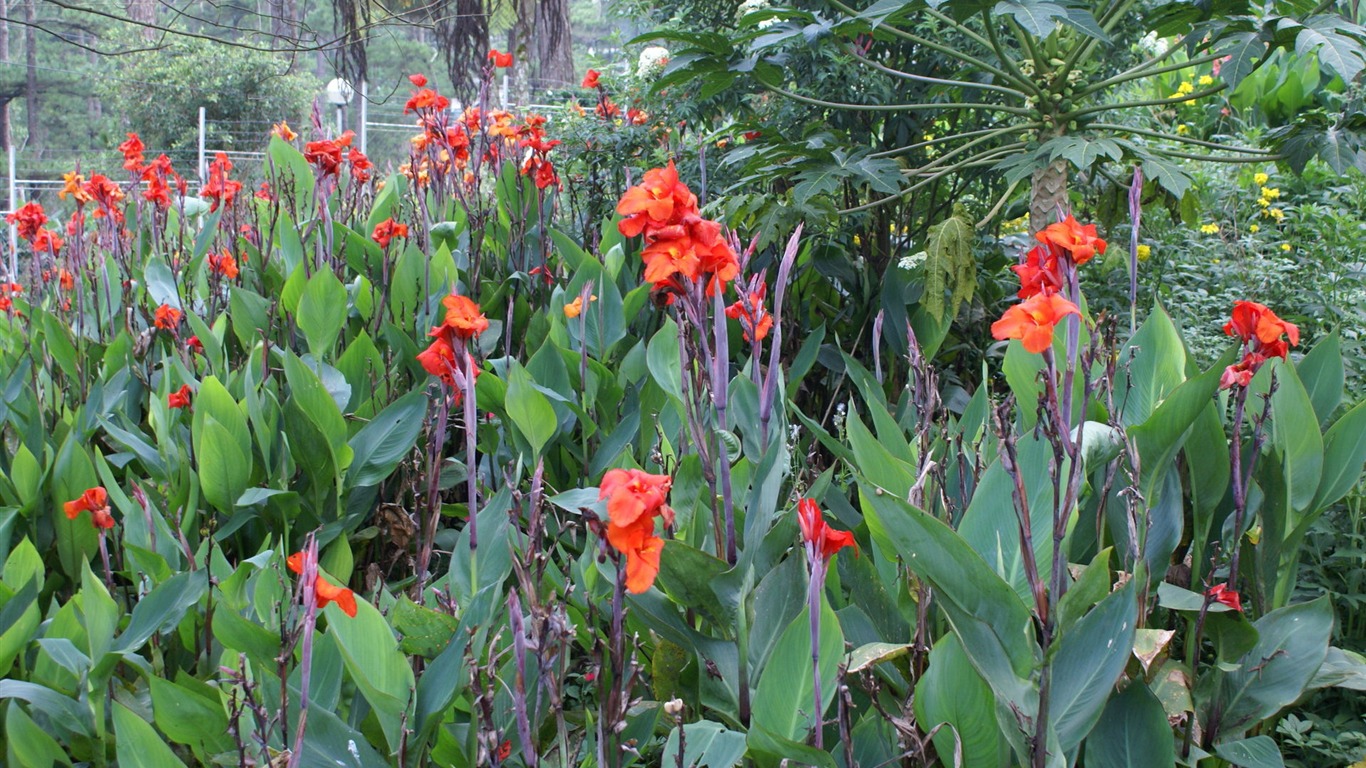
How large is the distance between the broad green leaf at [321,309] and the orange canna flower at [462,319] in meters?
1.07

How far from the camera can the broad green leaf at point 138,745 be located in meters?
1.19

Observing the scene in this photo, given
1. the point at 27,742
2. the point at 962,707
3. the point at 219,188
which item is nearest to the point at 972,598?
the point at 962,707

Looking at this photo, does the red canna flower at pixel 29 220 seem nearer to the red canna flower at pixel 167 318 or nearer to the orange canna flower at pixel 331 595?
the red canna flower at pixel 167 318

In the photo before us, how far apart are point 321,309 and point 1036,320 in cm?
174

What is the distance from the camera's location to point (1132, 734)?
1.27 metres

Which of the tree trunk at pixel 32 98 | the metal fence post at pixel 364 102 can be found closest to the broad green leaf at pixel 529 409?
the metal fence post at pixel 364 102

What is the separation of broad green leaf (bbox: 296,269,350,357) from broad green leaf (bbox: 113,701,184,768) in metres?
1.24

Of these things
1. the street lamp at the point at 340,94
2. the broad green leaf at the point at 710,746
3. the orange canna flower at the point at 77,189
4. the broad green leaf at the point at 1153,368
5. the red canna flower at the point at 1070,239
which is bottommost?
the broad green leaf at the point at 710,746

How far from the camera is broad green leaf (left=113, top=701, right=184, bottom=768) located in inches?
47.0

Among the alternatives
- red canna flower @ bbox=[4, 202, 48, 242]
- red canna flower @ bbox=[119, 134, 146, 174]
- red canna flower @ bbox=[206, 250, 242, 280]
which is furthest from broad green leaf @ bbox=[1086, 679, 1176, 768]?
red canna flower @ bbox=[119, 134, 146, 174]

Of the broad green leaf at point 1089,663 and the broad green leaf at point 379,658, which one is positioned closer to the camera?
the broad green leaf at point 1089,663

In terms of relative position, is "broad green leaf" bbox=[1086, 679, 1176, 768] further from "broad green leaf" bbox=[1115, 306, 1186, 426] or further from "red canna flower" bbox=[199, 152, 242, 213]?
"red canna flower" bbox=[199, 152, 242, 213]

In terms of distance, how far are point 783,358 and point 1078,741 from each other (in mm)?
1939

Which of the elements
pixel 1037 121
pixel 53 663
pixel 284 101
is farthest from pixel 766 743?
pixel 284 101
